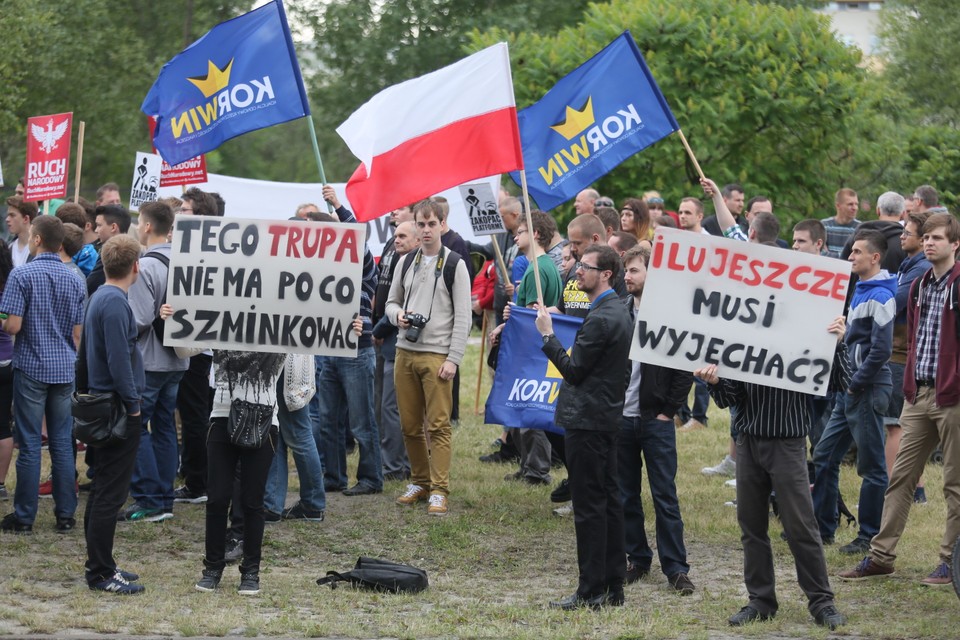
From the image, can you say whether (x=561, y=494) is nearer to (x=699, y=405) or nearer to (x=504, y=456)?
(x=504, y=456)

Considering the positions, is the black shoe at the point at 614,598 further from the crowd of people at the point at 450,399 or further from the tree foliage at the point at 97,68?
the tree foliage at the point at 97,68

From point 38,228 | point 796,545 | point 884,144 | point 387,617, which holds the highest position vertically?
point 884,144

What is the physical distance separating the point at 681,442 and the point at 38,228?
701 cm

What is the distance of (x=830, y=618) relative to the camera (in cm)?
727

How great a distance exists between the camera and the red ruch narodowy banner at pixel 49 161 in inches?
570

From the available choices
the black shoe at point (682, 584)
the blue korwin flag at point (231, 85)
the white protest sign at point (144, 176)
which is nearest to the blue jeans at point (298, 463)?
the blue korwin flag at point (231, 85)

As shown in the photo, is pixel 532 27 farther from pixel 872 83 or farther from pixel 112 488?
pixel 112 488

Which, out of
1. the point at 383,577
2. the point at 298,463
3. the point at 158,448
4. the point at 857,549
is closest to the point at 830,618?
the point at 857,549

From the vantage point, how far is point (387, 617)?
7.35 m

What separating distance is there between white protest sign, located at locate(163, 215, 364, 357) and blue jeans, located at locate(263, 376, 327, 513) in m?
1.64

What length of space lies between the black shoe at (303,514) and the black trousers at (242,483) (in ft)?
7.04

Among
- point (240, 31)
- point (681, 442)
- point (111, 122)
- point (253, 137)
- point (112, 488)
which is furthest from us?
point (253, 137)

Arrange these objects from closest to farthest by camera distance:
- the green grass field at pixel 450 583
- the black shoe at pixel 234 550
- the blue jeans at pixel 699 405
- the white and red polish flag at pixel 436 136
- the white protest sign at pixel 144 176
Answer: the green grass field at pixel 450 583, the black shoe at pixel 234 550, the white and red polish flag at pixel 436 136, the blue jeans at pixel 699 405, the white protest sign at pixel 144 176

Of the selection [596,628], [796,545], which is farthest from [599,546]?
[796,545]
